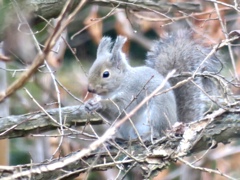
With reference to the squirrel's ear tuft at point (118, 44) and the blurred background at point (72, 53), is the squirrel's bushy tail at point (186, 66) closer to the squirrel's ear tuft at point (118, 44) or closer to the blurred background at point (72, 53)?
the blurred background at point (72, 53)

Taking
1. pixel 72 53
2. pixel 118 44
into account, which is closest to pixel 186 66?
pixel 118 44

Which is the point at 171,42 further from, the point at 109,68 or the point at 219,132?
the point at 219,132

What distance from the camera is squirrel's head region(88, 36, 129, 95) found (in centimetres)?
298

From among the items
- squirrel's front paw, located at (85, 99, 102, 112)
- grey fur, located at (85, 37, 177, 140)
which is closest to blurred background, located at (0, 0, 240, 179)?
squirrel's front paw, located at (85, 99, 102, 112)

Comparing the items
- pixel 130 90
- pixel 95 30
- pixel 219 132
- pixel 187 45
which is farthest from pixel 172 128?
pixel 95 30

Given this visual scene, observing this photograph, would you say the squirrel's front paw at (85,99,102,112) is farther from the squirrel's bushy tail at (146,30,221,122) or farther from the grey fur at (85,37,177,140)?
the squirrel's bushy tail at (146,30,221,122)

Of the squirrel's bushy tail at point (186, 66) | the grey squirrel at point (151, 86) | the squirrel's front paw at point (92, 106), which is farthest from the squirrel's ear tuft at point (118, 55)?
the squirrel's front paw at point (92, 106)

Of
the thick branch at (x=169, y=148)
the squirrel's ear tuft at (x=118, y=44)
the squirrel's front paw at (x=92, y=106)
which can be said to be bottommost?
the thick branch at (x=169, y=148)

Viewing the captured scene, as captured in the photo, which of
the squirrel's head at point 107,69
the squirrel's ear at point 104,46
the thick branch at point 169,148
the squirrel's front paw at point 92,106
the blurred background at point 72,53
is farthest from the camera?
the squirrel's ear at point 104,46

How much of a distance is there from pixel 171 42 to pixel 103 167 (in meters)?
1.35

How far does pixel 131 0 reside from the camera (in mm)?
2881

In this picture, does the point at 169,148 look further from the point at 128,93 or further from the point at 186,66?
the point at 186,66

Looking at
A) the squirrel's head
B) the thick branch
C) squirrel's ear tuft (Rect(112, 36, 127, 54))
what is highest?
squirrel's ear tuft (Rect(112, 36, 127, 54))

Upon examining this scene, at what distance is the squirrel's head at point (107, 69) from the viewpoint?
2.98m
